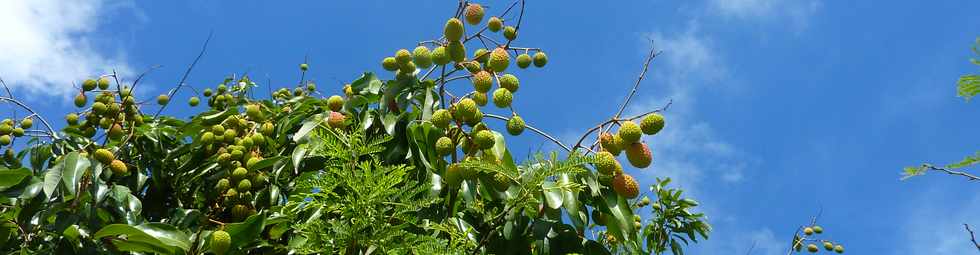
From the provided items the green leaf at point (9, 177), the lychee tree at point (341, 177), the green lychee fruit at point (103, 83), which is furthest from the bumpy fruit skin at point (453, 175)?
the green lychee fruit at point (103, 83)

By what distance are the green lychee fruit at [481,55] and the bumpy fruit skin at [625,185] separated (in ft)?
2.29

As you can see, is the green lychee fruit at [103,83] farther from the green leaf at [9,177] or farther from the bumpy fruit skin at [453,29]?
the bumpy fruit skin at [453,29]

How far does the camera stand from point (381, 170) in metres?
1.89

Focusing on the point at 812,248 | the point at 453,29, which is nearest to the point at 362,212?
the point at 453,29

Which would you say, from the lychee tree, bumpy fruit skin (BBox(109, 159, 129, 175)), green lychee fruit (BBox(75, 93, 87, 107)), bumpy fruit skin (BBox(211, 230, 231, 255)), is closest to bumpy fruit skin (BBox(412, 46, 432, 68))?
the lychee tree

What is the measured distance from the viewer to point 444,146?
2650mm

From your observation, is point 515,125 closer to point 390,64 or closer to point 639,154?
point 639,154

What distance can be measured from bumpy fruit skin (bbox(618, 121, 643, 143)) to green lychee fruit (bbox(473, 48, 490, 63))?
0.61 meters

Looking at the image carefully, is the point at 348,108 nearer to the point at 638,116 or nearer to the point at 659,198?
the point at 638,116

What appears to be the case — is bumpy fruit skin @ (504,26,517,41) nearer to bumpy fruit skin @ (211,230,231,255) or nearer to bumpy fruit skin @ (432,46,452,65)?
bumpy fruit skin @ (432,46,452,65)

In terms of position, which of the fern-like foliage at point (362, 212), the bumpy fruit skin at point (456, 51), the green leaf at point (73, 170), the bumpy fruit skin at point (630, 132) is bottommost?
the fern-like foliage at point (362, 212)

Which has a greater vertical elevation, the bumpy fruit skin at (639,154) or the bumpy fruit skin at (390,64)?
the bumpy fruit skin at (390,64)

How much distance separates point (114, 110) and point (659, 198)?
2357 mm

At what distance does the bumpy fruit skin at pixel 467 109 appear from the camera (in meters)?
2.71
